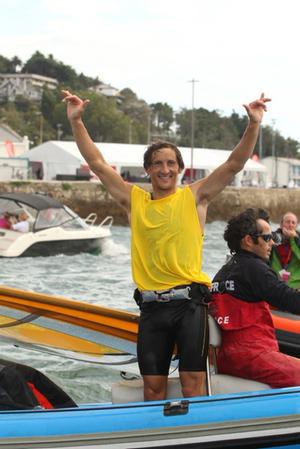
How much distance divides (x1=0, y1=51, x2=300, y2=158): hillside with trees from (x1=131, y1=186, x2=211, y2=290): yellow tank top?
67.9 metres

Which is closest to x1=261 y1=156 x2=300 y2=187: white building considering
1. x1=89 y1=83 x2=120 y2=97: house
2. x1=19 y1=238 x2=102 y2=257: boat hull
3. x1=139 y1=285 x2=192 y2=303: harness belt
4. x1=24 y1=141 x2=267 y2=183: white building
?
x1=24 y1=141 x2=267 y2=183: white building

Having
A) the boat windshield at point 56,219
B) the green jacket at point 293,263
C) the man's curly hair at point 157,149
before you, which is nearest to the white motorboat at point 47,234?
the boat windshield at point 56,219

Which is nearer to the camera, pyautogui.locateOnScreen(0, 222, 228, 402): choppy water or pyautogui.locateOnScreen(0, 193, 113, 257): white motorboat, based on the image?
pyautogui.locateOnScreen(0, 222, 228, 402): choppy water

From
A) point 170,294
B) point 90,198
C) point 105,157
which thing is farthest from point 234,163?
point 105,157

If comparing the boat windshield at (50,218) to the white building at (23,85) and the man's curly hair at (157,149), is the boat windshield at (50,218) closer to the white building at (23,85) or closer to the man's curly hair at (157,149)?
the man's curly hair at (157,149)

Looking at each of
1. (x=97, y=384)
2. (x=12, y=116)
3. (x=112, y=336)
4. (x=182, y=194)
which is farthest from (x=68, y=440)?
(x=12, y=116)

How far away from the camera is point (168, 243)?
362 cm

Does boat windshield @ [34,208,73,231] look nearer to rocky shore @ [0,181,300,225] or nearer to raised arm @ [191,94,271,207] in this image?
rocky shore @ [0,181,300,225]

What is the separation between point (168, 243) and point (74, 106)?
36.6 inches

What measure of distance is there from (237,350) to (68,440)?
1.03 m

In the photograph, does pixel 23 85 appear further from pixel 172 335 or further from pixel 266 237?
pixel 172 335

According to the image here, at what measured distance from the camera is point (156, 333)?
144 inches

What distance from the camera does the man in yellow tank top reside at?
362 cm

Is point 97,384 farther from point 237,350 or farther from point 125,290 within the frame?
point 125,290
